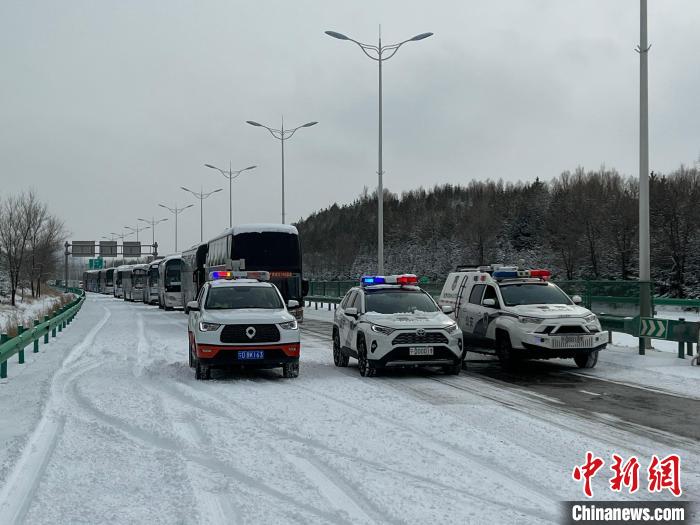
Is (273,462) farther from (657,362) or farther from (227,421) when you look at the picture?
(657,362)

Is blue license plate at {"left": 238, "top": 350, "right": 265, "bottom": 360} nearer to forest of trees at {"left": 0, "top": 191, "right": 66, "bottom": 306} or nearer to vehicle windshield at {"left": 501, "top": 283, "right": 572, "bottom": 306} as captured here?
vehicle windshield at {"left": 501, "top": 283, "right": 572, "bottom": 306}

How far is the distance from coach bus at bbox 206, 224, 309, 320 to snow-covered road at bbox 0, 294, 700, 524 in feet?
52.2

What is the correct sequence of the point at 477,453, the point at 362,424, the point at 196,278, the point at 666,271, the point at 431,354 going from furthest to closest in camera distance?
1. the point at 666,271
2. the point at 196,278
3. the point at 431,354
4. the point at 362,424
5. the point at 477,453

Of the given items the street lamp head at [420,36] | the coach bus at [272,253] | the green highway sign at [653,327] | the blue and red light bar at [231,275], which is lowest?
the green highway sign at [653,327]

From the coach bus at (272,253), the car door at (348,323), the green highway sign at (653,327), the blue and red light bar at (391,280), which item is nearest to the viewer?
the car door at (348,323)

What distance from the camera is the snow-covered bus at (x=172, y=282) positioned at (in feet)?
161

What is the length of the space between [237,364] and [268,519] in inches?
321

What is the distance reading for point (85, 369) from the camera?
15.5 metres

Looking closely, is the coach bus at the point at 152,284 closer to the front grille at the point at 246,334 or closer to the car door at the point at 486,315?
the car door at the point at 486,315

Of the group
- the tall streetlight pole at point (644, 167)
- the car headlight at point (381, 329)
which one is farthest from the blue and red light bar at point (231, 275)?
the tall streetlight pole at point (644, 167)

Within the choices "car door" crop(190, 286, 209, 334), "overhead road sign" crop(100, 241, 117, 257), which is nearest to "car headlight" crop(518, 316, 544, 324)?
"car door" crop(190, 286, 209, 334)

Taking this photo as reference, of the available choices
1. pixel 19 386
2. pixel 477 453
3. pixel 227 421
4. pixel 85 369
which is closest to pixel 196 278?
pixel 85 369

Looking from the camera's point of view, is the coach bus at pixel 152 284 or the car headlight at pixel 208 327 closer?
the car headlight at pixel 208 327

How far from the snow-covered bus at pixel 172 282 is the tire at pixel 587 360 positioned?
36087mm
